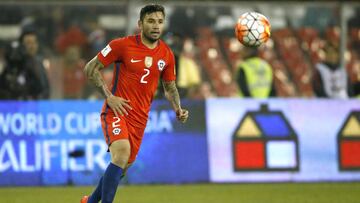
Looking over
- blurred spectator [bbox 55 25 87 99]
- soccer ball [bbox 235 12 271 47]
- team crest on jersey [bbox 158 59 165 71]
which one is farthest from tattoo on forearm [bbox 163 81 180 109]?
blurred spectator [bbox 55 25 87 99]

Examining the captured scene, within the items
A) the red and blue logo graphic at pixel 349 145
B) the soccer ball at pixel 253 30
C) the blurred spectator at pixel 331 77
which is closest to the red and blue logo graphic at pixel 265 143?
the red and blue logo graphic at pixel 349 145

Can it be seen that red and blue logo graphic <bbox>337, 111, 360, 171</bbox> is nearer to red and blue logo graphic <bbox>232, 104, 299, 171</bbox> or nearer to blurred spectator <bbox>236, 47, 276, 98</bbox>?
red and blue logo graphic <bbox>232, 104, 299, 171</bbox>

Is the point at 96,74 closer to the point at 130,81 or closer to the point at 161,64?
the point at 130,81

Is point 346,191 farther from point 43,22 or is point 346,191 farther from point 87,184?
point 43,22

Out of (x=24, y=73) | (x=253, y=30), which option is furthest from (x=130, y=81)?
(x=24, y=73)

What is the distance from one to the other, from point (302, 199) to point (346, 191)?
1.38 metres

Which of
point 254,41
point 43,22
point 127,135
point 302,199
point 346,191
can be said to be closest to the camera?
point 127,135

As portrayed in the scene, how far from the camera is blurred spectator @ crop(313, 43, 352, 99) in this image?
14.9m

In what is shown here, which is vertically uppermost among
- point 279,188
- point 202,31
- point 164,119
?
point 202,31

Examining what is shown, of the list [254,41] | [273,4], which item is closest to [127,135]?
[254,41]

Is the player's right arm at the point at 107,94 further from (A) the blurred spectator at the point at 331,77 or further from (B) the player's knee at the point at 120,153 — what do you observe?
(A) the blurred spectator at the point at 331,77

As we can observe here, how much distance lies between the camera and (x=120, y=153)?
8.19 meters

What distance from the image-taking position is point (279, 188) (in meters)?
12.8

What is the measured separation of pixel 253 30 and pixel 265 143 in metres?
3.97
